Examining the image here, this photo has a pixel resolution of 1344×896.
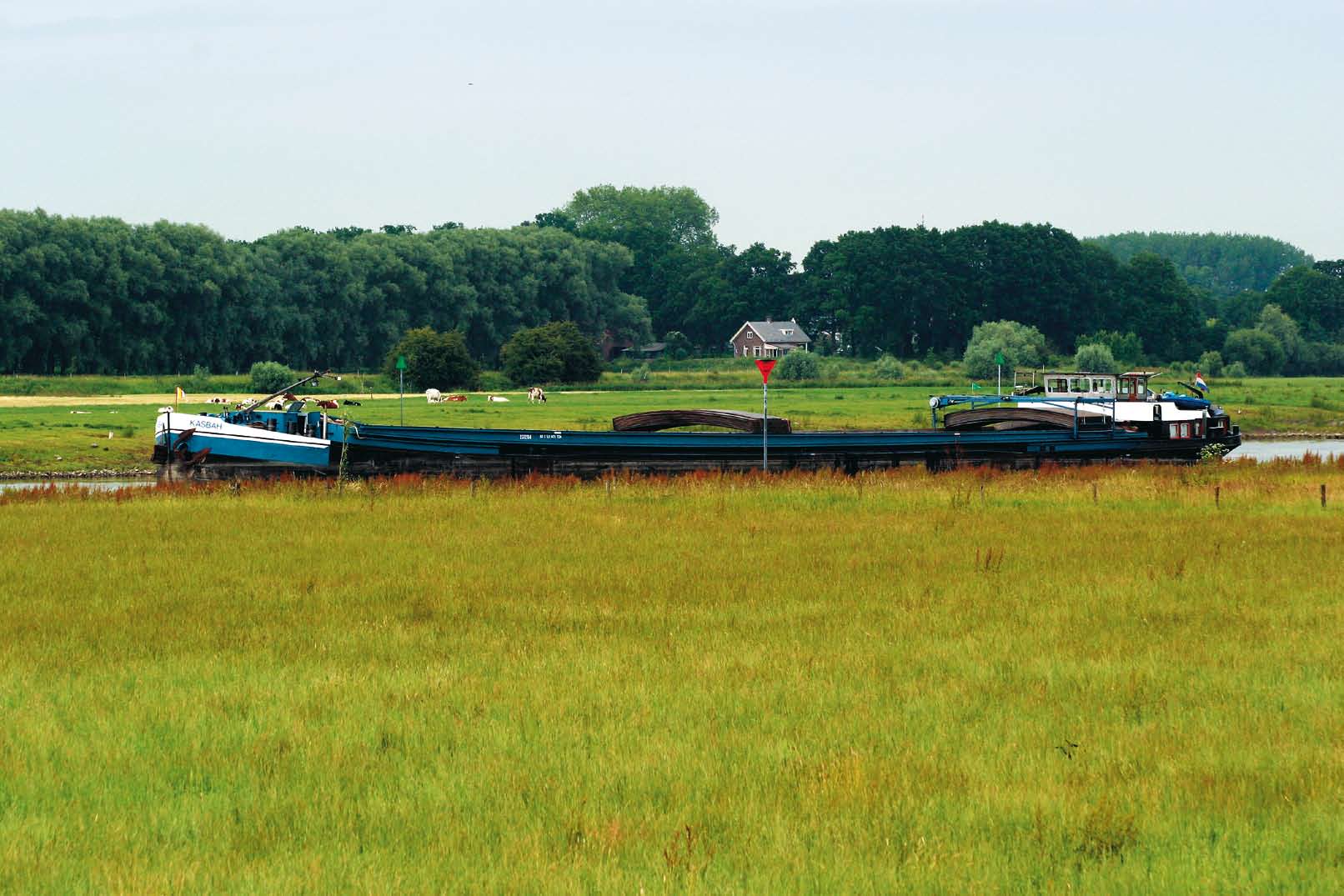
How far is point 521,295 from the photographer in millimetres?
155875

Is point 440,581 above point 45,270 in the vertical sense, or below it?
below

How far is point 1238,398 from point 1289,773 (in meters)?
90.4

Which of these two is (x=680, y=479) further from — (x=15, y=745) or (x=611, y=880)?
(x=611, y=880)

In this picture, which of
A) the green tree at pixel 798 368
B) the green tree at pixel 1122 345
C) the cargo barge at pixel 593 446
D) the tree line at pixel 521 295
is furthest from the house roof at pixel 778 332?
the cargo barge at pixel 593 446

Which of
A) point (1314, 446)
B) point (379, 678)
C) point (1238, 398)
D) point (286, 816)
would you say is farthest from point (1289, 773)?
point (1238, 398)

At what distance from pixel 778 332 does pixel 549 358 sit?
6378 centimetres

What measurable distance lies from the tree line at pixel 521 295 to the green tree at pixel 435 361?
2105 centimetres

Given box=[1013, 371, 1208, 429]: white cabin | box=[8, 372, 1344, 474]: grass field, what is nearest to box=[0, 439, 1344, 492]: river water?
box=[1013, 371, 1208, 429]: white cabin

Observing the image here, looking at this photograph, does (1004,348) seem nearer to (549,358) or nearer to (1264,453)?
(549,358)

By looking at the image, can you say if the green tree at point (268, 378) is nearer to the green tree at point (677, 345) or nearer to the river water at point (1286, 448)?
the river water at point (1286, 448)

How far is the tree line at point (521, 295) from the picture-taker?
115562mm

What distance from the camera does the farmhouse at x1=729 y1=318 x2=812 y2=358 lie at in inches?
6969

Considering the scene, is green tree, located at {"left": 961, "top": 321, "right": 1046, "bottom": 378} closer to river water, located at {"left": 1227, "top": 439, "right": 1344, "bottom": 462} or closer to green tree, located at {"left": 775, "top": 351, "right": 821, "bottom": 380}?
green tree, located at {"left": 775, "top": 351, "right": 821, "bottom": 380}

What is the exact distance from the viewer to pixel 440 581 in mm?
20109
